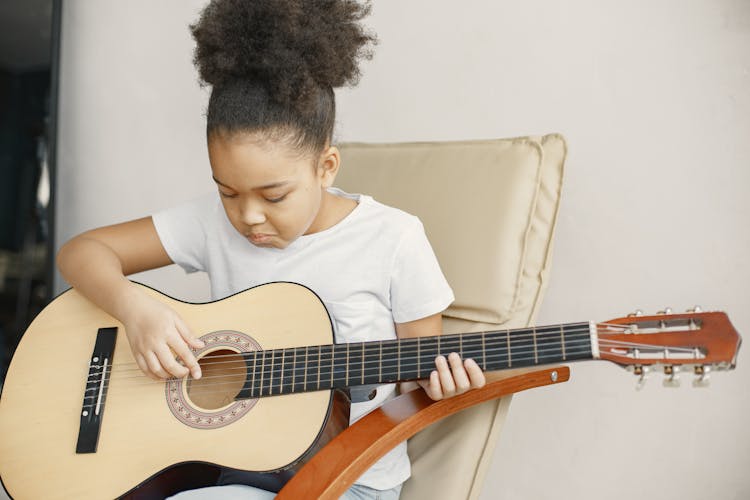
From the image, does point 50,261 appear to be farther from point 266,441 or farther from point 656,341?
point 656,341

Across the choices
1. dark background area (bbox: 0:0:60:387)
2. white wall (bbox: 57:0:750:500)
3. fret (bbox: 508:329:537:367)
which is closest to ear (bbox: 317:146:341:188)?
fret (bbox: 508:329:537:367)

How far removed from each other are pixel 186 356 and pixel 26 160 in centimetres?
145

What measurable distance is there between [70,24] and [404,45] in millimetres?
1232

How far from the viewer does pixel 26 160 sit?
222 centimetres

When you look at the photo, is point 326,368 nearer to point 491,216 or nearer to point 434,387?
point 434,387

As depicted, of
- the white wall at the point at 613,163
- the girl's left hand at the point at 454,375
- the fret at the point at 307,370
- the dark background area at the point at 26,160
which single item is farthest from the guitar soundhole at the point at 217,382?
the dark background area at the point at 26,160

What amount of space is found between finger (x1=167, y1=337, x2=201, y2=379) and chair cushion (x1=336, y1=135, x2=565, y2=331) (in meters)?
0.46

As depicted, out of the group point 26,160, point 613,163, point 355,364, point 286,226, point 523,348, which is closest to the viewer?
point 523,348

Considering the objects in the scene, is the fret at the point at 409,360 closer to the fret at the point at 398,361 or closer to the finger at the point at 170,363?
the fret at the point at 398,361

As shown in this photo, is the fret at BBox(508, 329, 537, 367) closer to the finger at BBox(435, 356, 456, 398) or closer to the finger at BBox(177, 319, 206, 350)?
the finger at BBox(435, 356, 456, 398)

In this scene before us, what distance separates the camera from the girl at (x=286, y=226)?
1092 mm

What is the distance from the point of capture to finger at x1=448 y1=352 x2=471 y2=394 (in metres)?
0.98

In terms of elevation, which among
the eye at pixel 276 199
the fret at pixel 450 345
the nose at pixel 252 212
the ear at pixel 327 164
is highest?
the ear at pixel 327 164

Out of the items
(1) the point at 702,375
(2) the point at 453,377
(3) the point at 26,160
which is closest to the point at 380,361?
(2) the point at 453,377
